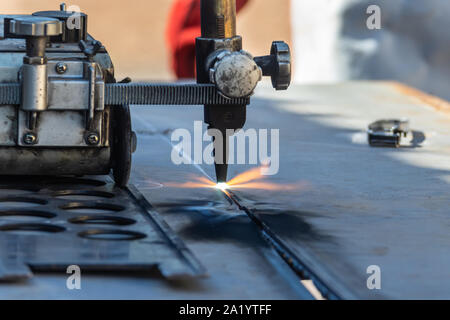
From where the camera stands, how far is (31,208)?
12.2 feet

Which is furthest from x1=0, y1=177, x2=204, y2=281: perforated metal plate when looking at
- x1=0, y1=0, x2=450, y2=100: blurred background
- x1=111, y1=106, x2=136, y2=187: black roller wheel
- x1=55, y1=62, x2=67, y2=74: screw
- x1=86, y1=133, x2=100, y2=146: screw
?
x1=0, y1=0, x2=450, y2=100: blurred background

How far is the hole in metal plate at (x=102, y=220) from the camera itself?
3.60 meters

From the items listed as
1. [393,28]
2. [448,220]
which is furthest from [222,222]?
[393,28]

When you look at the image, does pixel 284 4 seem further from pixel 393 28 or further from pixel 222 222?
pixel 222 222

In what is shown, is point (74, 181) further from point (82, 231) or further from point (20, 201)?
point (82, 231)

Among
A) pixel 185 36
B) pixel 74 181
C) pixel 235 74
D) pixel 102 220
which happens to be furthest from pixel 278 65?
pixel 185 36

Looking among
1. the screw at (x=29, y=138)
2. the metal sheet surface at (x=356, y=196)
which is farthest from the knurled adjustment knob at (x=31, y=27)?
the metal sheet surface at (x=356, y=196)

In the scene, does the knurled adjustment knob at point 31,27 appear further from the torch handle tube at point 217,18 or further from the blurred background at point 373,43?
the blurred background at point 373,43

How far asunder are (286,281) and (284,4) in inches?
496

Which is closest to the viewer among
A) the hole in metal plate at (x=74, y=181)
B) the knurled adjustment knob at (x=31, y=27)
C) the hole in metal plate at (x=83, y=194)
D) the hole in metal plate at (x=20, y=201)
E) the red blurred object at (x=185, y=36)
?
the knurled adjustment knob at (x=31, y=27)

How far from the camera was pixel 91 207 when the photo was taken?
12.5ft

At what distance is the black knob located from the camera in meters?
3.88

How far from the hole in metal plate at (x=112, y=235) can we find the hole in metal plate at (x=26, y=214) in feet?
0.92

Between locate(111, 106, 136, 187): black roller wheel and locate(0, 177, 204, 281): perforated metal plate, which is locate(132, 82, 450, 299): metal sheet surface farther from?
locate(111, 106, 136, 187): black roller wheel
